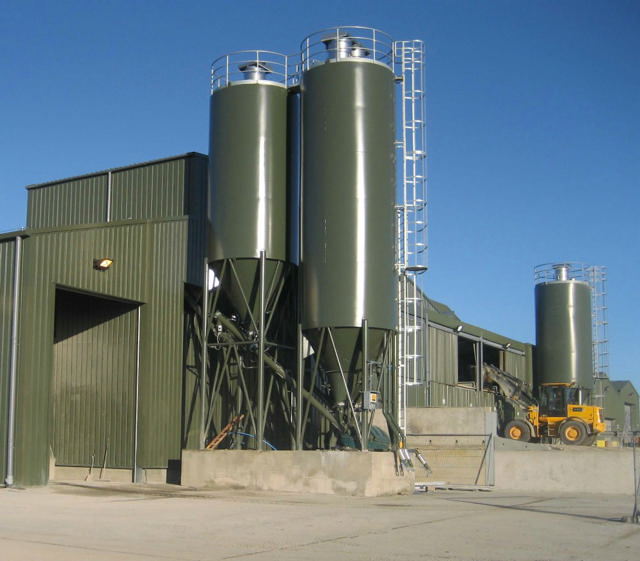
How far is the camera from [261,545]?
47.0 feet

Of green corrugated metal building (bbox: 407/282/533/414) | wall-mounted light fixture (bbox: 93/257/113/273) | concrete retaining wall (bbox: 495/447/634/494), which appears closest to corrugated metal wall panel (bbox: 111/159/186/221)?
wall-mounted light fixture (bbox: 93/257/113/273)

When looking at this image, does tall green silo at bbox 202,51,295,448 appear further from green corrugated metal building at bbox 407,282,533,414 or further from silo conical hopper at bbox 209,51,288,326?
green corrugated metal building at bbox 407,282,533,414

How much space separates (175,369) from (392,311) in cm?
796

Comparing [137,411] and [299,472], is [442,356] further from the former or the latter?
[299,472]

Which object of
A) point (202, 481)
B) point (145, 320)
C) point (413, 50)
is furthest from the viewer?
point (413, 50)

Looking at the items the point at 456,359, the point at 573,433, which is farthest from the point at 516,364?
the point at 573,433

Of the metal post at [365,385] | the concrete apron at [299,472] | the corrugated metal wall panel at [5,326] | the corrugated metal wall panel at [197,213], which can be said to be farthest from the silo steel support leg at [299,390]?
the corrugated metal wall panel at [5,326]

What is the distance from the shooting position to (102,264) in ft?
92.0

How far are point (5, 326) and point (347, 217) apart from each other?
36.1 ft

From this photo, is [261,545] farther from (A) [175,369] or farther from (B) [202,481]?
(A) [175,369]

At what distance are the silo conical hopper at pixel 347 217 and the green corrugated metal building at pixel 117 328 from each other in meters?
5.15

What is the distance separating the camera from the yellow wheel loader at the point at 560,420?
145 feet

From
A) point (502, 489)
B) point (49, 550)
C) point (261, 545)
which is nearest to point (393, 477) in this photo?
point (502, 489)

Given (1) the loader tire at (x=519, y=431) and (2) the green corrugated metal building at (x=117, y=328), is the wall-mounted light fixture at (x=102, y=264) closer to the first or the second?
(2) the green corrugated metal building at (x=117, y=328)
